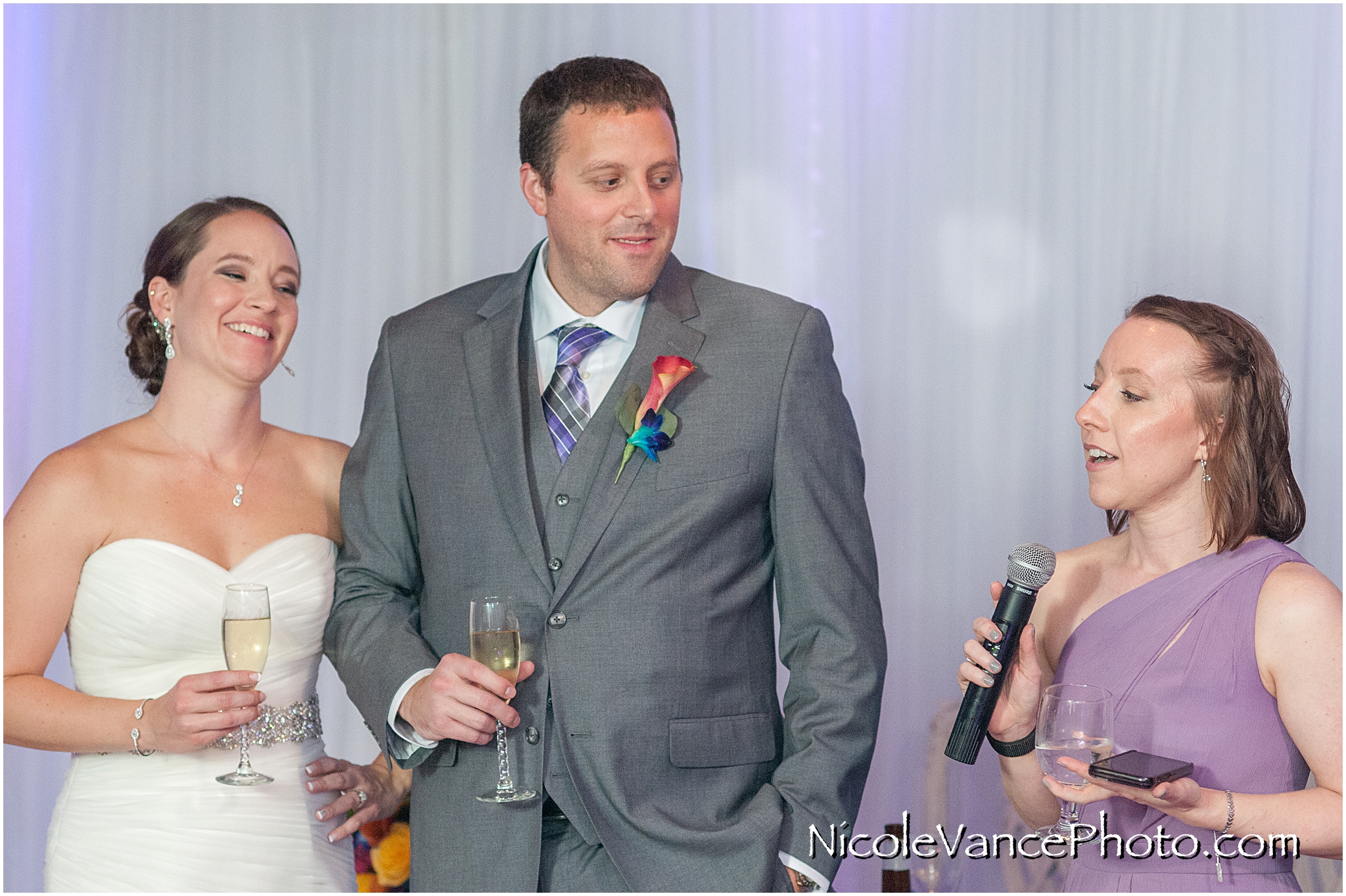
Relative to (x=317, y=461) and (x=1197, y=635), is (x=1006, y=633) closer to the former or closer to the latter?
(x=1197, y=635)

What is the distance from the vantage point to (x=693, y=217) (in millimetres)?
4359

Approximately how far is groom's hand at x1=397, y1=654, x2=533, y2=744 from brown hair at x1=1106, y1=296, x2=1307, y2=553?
1.49 m

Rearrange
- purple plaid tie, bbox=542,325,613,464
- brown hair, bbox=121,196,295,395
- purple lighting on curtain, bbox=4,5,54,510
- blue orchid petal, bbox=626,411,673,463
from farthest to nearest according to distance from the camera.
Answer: purple lighting on curtain, bbox=4,5,54,510 < brown hair, bbox=121,196,295,395 < purple plaid tie, bbox=542,325,613,464 < blue orchid petal, bbox=626,411,673,463


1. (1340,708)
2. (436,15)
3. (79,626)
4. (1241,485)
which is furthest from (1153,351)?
(436,15)

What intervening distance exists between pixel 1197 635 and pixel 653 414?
1.21 metres

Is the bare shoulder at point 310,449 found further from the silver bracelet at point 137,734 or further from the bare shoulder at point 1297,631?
the bare shoulder at point 1297,631

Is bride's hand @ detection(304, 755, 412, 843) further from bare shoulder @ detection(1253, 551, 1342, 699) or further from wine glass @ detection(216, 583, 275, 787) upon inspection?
bare shoulder @ detection(1253, 551, 1342, 699)

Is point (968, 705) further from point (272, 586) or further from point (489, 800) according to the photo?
point (272, 586)

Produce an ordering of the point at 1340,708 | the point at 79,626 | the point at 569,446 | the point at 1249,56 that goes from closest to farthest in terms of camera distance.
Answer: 1. the point at 1340,708
2. the point at 569,446
3. the point at 79,626
4. the point at 1249,56

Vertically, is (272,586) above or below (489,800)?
above

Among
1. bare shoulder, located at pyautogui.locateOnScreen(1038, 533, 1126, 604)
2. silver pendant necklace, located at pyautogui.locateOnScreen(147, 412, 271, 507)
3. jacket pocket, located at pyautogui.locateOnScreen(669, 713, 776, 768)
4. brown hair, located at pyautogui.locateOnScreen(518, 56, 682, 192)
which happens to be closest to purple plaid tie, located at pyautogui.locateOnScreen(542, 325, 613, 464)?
brown hair, located at pyautogui.locateOnScreen(518, 56, 682, 192)

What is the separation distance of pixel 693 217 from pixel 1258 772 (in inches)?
97.3

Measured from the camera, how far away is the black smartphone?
7.92ft

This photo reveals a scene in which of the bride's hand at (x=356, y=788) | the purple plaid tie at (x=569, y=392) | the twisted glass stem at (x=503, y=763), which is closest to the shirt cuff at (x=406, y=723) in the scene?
the twisted glass stem at (x=503, y=763)
